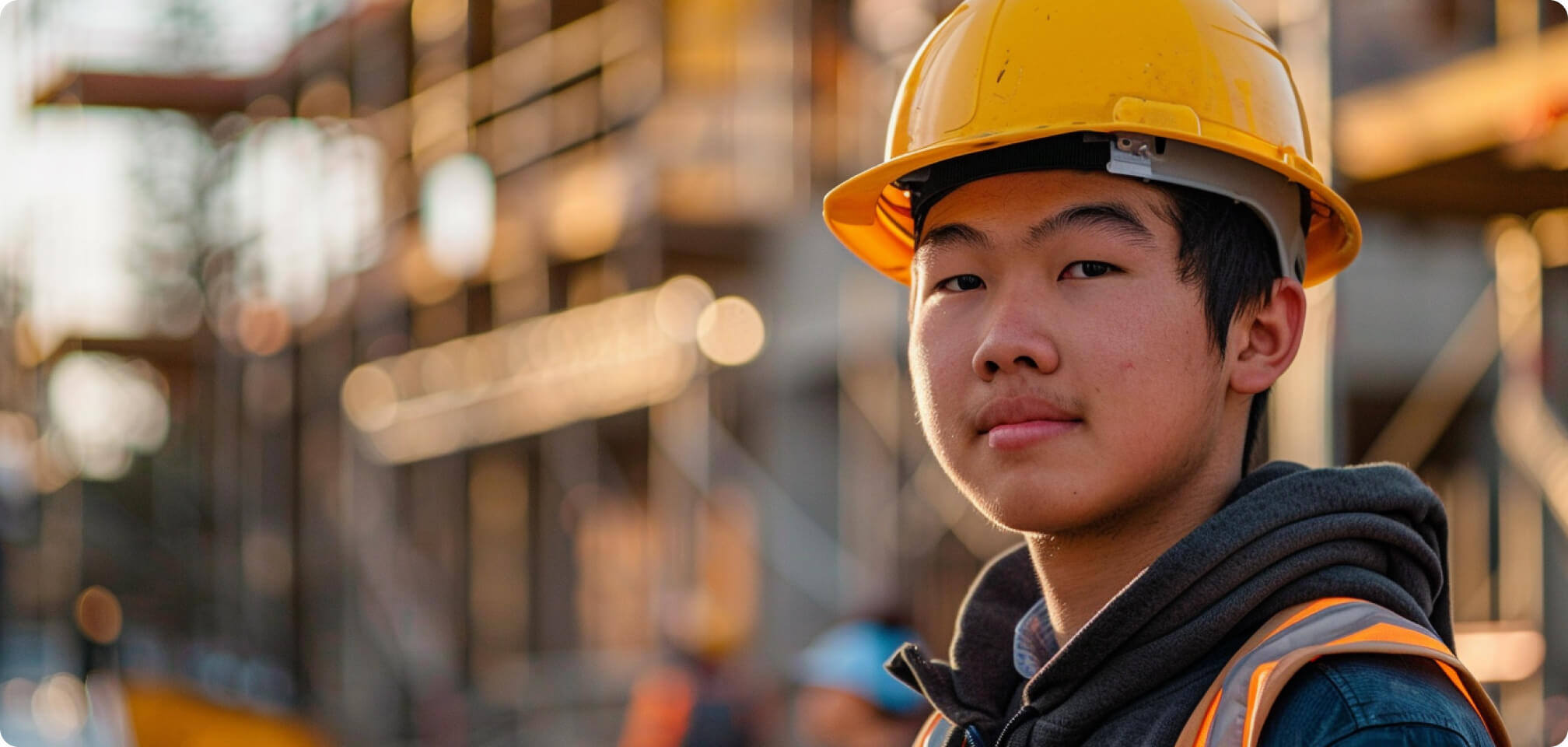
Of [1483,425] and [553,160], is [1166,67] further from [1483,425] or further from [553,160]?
[553,160]

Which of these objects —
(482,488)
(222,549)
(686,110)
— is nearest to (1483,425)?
(686,110)

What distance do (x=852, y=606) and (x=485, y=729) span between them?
222 inches

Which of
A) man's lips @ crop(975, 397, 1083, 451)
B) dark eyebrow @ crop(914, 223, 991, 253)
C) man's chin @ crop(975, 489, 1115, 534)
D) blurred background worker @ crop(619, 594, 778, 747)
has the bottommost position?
blurred background worker @ crop(619, 594, 778, 747)

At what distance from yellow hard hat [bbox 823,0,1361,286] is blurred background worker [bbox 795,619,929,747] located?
10.3ft

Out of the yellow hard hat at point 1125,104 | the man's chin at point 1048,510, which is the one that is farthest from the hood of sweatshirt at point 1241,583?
the yellow hard hat at point 1125,104

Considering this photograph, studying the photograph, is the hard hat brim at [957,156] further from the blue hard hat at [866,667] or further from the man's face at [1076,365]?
the blue hard hat at [866,667]

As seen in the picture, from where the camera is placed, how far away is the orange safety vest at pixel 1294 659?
4.28ft

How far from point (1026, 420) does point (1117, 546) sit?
0.65 ft

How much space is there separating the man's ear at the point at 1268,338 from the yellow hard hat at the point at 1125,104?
5cm

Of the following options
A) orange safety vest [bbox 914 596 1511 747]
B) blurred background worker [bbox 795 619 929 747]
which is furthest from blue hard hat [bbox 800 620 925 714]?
orange safety vest [bbox 914 596 1511 747]

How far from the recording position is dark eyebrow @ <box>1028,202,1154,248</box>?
167cm

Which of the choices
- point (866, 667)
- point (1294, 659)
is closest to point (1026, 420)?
point (1294, 659)

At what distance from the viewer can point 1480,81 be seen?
529cm

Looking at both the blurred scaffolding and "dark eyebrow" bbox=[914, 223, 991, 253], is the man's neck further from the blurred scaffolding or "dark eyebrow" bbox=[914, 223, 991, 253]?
the blurred scaffolding
